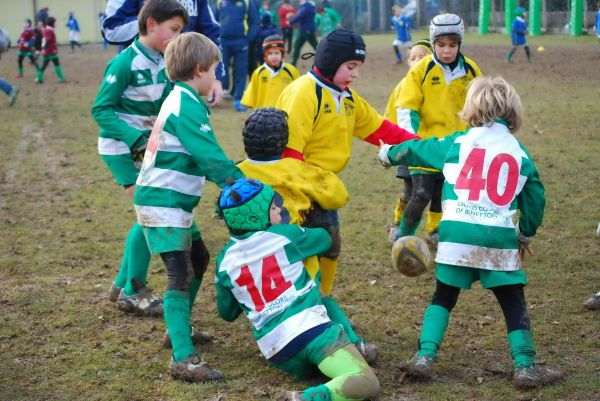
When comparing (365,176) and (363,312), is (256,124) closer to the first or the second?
(363,312)

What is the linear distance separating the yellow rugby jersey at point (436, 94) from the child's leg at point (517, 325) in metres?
2.41

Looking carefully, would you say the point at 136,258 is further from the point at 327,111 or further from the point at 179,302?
the point at 327,111

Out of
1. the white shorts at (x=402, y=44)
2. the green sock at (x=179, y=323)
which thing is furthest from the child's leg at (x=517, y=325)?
the white shorts at (x=402, y=44)

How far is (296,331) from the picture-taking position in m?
4.21

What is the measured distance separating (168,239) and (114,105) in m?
1.24

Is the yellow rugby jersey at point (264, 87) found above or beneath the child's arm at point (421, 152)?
beneath

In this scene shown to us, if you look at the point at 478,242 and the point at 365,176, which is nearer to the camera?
the point at 478,242

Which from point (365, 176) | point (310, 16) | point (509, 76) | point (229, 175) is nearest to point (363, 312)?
point (229, 175)

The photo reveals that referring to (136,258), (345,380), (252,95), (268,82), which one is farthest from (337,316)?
→ (268,82)

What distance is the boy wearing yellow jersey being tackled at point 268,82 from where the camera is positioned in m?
11.0

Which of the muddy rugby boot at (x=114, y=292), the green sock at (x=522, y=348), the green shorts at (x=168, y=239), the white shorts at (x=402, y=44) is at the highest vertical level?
the green shorts at (x=168, y=239)

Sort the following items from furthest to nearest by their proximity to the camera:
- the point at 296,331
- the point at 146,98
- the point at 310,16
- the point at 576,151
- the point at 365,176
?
the point at 310,16
the point at 576,151
the point at 365,176
the point at 146,98
the point at 296,331

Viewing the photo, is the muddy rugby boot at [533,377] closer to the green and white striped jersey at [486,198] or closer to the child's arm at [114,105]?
the green and white striped jersey at [486,198]

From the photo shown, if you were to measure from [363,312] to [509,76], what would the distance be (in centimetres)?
1629
